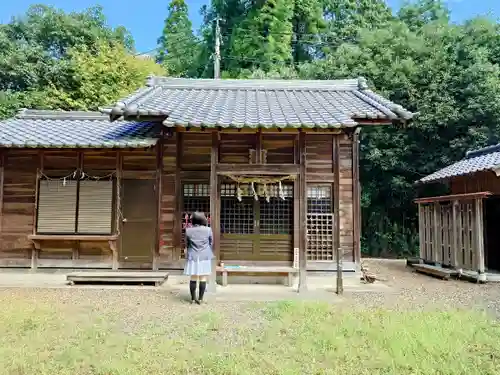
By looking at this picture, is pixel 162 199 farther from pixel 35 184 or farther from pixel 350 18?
pixel 350 18

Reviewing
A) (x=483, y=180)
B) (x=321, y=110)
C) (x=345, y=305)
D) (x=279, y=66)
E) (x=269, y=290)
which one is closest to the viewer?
(x=345, y=305)

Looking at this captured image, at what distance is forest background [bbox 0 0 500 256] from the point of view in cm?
1667

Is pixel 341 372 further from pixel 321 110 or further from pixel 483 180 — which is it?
pixel 483 180

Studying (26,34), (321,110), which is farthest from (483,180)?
(26,34)

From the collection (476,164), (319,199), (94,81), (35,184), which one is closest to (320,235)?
(319,199)

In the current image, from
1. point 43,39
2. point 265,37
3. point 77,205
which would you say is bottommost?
point 77,205

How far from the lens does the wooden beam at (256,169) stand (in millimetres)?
7852

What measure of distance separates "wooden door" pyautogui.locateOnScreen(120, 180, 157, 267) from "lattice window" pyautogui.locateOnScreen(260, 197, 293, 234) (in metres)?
2.67

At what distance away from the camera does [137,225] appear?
9844 millimetres

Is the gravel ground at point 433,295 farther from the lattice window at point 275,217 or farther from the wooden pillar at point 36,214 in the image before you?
the wooden pillar at point 36,214

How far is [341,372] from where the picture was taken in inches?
159

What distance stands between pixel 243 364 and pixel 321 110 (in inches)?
241

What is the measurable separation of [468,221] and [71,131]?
10.1 metres

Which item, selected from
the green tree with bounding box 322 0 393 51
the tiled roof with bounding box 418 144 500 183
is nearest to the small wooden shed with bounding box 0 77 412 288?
the tiled roof with bounding box 418 144 500 183
